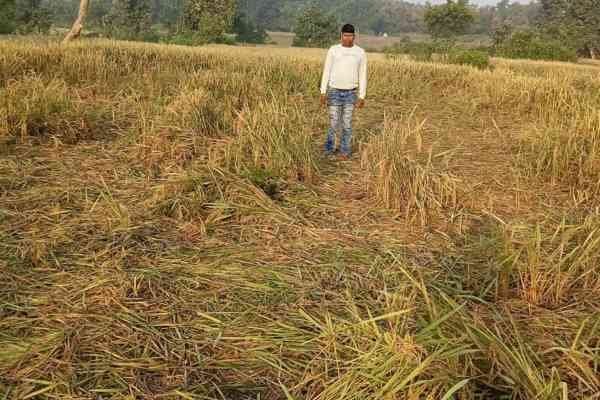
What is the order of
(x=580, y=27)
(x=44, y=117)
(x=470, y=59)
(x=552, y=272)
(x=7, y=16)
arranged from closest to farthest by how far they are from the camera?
(x=552, y=272) < (x=44, y=117) < (x=470, y=59) < (x=7, y=16) < (x=580, y=27)

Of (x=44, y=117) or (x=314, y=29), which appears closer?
(x=44, y=117)

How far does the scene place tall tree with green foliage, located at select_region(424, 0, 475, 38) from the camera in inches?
1821

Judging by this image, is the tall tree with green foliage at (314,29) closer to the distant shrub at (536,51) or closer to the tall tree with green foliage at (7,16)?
the distant shrub at (536,51)

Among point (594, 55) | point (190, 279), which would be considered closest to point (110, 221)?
point (190, 279)

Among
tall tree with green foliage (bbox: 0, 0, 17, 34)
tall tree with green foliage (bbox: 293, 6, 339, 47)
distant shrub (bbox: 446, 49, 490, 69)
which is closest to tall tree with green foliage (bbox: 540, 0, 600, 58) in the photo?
tall tree with green foliage (bbox: 293, 6, 339, 47)

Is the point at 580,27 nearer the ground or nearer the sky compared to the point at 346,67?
nearer the sky

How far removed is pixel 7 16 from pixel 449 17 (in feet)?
139

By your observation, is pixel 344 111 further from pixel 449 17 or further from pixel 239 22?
pixel 239 22

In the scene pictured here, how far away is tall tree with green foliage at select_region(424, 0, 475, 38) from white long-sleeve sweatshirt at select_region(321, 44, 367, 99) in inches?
1872

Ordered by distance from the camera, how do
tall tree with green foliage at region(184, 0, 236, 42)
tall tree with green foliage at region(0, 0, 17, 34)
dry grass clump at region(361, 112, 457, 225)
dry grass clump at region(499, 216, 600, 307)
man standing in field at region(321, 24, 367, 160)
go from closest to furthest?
dry grass clump at region(499, 216, 600, 307)
dry grass clump at region(361, 112, 457, 225)
man standing in field at region(321, 24, 367, 160)
tall tree with green foliage at region(0, 0, 17, 34)
tall tree with green foliage at region(184, 0, 236, 42)

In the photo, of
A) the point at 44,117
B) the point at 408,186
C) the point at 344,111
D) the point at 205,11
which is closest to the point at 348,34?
the point at 344,111

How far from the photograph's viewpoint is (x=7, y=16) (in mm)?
37438

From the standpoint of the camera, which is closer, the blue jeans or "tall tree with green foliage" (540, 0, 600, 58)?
the blue jeans

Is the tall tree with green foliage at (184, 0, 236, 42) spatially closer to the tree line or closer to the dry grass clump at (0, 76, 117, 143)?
the tree line
